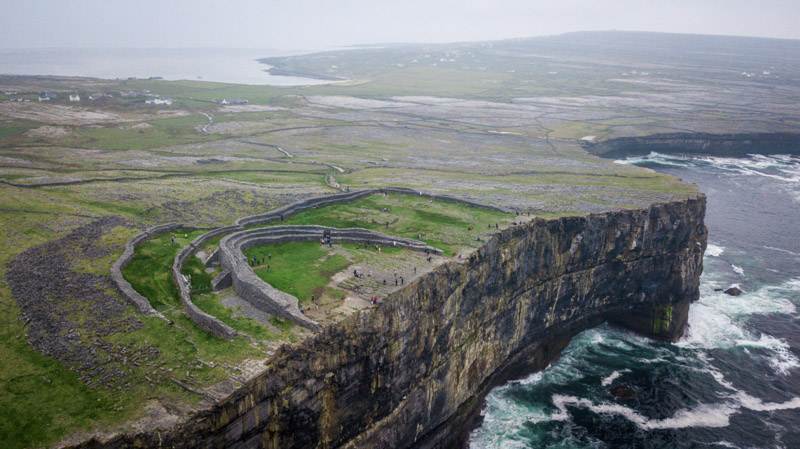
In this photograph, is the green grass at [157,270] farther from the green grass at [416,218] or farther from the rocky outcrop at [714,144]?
the rocky outcrop at [714,144]

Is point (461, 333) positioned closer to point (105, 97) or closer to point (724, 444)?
point (724, 444)

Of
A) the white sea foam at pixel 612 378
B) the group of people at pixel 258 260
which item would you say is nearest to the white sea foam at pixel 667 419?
the white sea foam at pixel 612 378

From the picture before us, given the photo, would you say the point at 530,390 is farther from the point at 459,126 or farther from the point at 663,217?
the point at 459,126

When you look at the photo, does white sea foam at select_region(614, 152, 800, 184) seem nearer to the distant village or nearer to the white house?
the distant village

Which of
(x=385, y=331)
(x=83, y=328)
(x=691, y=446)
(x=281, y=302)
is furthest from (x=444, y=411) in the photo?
(x=83, y=328)

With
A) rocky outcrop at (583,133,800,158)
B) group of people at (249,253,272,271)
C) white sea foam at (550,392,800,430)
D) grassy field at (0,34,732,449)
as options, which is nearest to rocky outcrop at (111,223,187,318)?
grassy field at (0,34,732,449)

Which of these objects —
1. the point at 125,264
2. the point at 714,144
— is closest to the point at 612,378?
the point at 125,264
